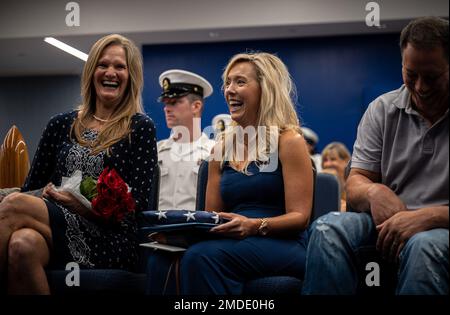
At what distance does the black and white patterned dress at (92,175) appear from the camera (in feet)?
6.81

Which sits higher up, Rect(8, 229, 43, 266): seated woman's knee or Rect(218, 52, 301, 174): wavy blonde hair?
Rect(218, 52, 301, 174): wavy blonde hair

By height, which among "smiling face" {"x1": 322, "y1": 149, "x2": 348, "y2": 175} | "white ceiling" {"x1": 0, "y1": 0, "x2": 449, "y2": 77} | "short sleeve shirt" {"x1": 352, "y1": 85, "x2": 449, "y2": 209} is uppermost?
"white ceiling" {"x1": 0, "y1": 0, "x2": 449, "y2": 77}

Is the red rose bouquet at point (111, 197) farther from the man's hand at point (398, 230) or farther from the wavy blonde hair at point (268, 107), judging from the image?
the man's hand at point (398, 230)

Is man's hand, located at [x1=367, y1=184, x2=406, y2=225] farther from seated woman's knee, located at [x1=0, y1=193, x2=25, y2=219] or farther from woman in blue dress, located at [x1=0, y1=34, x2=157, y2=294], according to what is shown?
seated woman's knee, located at [x1=0, y1=193, x2=25, y2=219]


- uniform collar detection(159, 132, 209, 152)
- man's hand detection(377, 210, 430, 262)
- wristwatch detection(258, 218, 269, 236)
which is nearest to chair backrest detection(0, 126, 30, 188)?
wristwatch detection(258, 218, 269, 236)

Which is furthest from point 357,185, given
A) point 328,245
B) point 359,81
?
point 359,81

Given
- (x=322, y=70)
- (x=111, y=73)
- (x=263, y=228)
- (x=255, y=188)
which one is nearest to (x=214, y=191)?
(x=255, y=188)

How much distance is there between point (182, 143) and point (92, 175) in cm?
179

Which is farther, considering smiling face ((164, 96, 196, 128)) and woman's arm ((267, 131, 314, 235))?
smiling face ((164, 96, 196, 128))

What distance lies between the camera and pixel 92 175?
217cm

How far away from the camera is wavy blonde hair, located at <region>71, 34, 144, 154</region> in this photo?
88.7 inches

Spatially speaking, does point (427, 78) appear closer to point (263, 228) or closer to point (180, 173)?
point (263, 228)

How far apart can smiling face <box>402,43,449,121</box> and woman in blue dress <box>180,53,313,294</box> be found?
0.52 m
